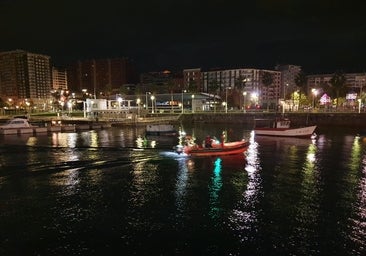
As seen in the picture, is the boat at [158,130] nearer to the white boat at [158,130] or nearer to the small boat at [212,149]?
the white boat at [158,130]

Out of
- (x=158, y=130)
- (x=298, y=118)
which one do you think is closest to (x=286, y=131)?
(x=158, y=130)

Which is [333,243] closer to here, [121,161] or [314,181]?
[314,181]

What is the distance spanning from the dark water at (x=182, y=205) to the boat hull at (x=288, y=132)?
22915 mm

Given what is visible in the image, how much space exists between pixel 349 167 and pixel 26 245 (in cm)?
3443

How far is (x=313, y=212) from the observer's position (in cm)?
2380

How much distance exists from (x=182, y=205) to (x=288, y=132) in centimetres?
4952

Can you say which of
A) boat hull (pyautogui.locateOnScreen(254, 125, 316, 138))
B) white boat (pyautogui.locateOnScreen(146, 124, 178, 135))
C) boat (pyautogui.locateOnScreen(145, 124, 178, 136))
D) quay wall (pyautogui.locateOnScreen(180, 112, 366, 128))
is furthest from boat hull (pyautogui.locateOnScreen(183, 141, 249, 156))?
quay wall (pyautogui.locateOnScreen(180, 112, 366, 128))

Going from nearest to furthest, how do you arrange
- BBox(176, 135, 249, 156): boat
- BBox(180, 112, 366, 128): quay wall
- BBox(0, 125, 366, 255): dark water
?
BBox(0, 125, 366, 255): dark water, BBox(176, 135, 249, 156): boat, BBox(180, 112, 366, 128): quay wall

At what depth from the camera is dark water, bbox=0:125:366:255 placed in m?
19.0

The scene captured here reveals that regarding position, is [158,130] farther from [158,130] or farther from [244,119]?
[244,119]

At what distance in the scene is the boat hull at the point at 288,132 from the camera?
2672 inches

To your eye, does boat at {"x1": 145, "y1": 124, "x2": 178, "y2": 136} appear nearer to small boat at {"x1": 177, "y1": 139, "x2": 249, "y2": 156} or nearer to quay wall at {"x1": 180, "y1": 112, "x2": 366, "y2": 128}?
small boat at {"x1": 177, "y1": 139, "x2": 249, "y2": 156}

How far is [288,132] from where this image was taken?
69438mm

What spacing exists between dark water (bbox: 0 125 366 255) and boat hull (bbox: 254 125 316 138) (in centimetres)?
2292
